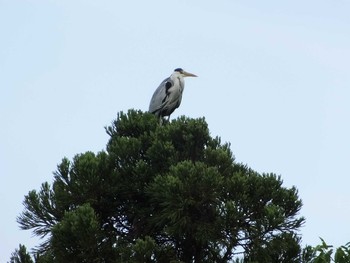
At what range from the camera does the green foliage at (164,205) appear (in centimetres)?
1630

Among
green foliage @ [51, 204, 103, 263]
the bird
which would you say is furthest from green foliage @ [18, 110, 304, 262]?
the bird

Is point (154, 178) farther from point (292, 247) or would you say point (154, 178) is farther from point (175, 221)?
point (292, 247)

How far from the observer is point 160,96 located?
67.4 ft

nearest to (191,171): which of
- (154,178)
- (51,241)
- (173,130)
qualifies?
(154,178)

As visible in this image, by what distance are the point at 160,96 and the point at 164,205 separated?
4731 millimetres

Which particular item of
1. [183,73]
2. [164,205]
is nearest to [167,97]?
[183,73]

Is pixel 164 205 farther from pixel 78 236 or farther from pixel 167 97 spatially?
pixel 167 97

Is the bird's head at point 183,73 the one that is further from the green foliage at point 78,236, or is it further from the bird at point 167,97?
the green foliage at point 78,236

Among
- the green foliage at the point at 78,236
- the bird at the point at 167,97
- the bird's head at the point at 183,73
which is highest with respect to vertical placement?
the bird's head at the point at 183,73

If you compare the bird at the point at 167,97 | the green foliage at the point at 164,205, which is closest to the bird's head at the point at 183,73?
the bird at the point at 167,97

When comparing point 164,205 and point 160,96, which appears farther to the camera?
point 160,96

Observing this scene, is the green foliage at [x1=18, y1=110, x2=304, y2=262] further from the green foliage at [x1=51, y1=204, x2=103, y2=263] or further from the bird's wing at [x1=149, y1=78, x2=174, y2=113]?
the bird's wing at [x1=149, y1=78, x2=174, y2=113]

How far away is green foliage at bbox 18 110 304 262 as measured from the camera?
16.3 m

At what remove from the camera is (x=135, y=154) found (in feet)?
60.3
